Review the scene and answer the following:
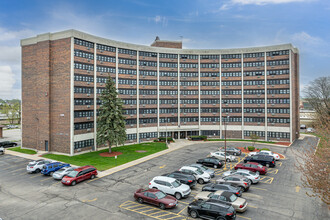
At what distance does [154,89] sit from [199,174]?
3458 cm

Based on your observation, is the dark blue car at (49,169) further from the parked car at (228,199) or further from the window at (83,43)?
the window at (83,43)

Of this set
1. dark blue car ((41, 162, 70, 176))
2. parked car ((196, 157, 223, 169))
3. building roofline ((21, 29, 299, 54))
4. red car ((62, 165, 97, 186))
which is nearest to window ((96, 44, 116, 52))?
building roofline ((21, 29, 299, 54))

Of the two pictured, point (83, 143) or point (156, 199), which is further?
point (83, 143)

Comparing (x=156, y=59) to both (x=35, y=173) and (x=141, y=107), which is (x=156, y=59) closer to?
(x=141, y=107)

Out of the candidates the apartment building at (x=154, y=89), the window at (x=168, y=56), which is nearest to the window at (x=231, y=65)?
the apartment building at (x=154, y=89)

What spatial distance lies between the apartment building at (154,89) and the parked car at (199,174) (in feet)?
80.7

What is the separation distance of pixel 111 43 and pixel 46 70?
1485 cm

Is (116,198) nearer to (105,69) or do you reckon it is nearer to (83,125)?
(83,125)

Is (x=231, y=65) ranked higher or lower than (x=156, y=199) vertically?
higher

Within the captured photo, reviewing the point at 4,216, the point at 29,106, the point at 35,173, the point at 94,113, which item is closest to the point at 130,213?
the point at 4,216

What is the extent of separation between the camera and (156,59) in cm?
5712

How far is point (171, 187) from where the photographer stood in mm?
20812

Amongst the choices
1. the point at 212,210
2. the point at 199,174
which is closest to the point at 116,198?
the point at 212,210

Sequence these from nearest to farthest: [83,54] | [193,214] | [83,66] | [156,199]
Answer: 1. [193,214]
2. [156,199]
3. [83,66]
4. [83,54]
